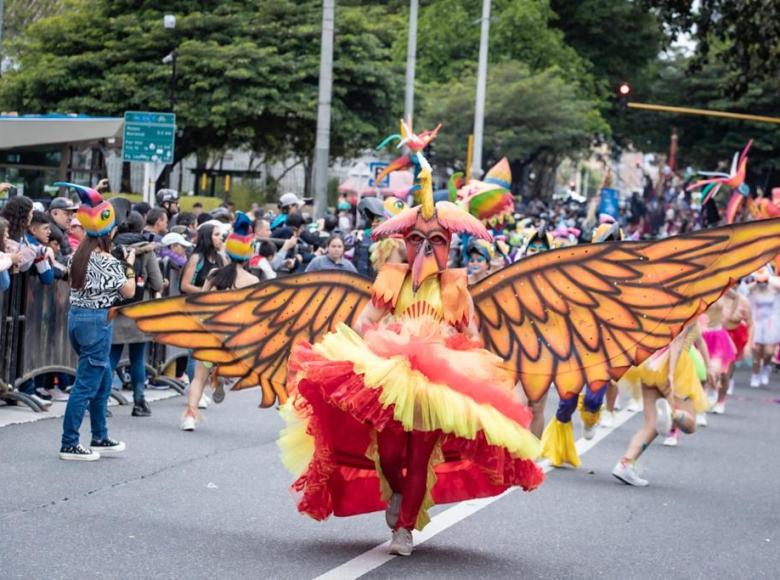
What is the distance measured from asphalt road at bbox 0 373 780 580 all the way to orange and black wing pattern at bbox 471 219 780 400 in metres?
1.05

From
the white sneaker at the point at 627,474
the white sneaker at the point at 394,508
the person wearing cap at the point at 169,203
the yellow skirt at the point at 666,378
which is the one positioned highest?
the person wearing cap at the point at 169,203

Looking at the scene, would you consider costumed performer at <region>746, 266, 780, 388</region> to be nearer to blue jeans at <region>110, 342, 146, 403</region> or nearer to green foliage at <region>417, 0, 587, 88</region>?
blue jeans at <region>110, 342, 146, 403</region>

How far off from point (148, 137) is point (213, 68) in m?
11.9

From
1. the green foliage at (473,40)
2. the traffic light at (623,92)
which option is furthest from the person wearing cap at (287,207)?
the green foliage at (473,40)

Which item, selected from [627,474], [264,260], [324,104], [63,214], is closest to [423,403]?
[627,474]

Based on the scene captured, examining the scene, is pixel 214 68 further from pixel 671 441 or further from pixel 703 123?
pixel 703 123

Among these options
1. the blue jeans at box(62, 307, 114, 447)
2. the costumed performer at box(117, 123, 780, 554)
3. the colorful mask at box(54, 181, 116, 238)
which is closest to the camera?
the costumed performer at box(117, 123, 780, 554)

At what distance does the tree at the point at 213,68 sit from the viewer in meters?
37.7

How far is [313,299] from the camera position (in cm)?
775

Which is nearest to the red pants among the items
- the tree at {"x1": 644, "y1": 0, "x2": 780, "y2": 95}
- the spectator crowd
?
the spectator crowd

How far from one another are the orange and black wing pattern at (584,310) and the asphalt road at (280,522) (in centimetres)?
105

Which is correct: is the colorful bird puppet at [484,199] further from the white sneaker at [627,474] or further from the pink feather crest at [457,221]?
the pink feather crest at [457,221]

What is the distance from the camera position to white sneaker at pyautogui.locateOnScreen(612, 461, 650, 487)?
424 inches

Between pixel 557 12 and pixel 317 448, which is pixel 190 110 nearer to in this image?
pixel 557 12
